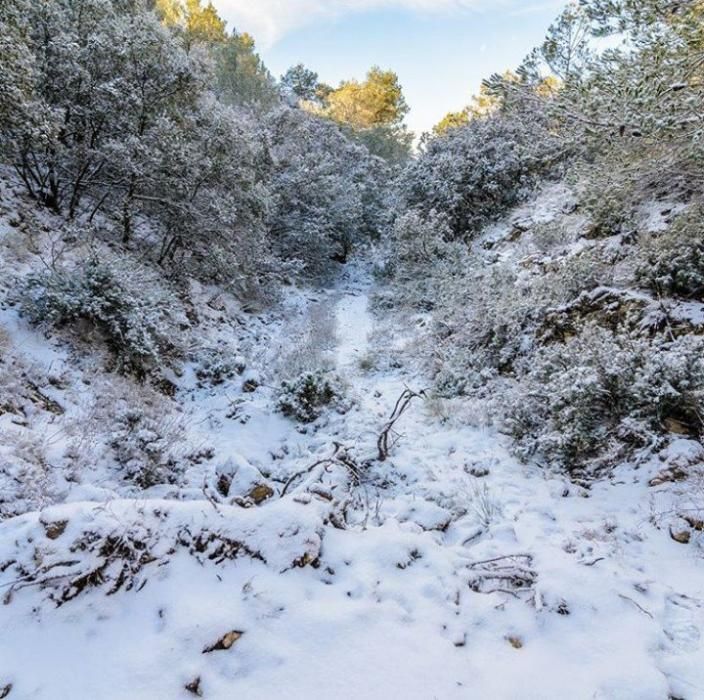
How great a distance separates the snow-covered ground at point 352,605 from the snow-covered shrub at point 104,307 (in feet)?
14.1

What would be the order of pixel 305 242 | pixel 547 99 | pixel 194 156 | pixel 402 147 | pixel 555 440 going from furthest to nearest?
pixel 402 147
pixel 305 242
pixel 194 156
pixel 547 99
pixel 555 440

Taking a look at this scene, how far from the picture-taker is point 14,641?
207cm

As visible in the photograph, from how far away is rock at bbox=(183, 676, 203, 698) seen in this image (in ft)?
6.46

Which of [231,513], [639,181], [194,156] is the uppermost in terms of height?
[194,156]

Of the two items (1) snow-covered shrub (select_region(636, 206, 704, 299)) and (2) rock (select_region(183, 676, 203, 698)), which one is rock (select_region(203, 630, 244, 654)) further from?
(1) snow-covered shrub (select_region(636, 206, 704, 299))

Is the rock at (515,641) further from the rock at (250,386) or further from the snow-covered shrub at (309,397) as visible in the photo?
the rock at (250,386)

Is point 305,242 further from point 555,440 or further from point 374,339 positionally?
point 555,440

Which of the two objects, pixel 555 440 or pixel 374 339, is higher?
pixel 374 339

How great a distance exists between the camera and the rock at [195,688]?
197 centimetres

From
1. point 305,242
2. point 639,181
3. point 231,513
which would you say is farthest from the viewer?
point 305,242

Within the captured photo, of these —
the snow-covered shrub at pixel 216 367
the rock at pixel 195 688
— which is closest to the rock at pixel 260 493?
the rock at pixel 195 688

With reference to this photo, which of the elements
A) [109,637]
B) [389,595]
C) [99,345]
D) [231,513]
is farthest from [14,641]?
[99,345]

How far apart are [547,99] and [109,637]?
20.7ft

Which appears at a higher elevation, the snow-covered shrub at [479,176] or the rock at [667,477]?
the snow-covered shrub at [479,176]
